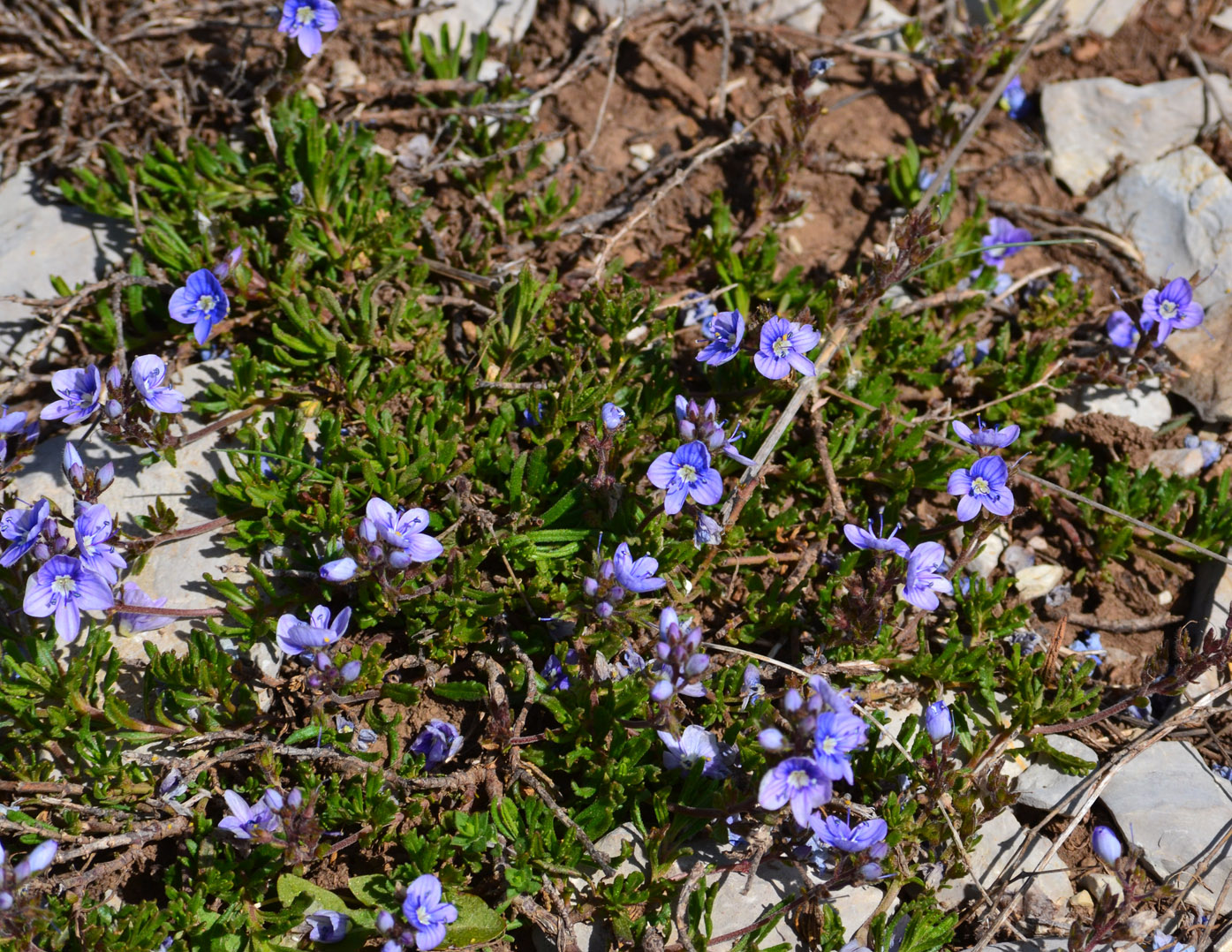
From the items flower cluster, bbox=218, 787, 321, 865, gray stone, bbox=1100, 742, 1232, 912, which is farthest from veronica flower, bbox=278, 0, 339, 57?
gray stone, bbox=1100, 742, 1232, 912

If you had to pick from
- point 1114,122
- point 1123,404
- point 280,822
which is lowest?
point 280,822

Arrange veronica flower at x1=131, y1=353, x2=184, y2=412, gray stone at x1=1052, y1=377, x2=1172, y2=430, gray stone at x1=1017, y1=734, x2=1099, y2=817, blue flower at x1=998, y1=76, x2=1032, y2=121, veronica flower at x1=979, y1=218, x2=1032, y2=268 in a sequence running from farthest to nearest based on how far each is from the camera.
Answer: blue flower at x1=998, y1=76, x2=1032, y2=121
veronica flower at x1=979, y1=218, x2=1032, y2=268
gray stone at x1=1052, y1=377, x2=1172, y2=430
gray stone at x1=1017, y1=734, x2=1099, y2=817
veronica flower at x1=131, y1=353, x2=184, y2=412

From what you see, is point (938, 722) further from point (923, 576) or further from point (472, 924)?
point (472, 924)

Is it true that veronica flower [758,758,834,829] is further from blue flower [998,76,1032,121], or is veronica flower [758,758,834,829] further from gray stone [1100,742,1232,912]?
blue flower [998,76,1032,121]

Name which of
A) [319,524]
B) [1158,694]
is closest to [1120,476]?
[1158,694]

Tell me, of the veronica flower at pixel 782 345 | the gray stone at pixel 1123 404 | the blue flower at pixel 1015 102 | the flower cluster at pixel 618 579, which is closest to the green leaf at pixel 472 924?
the flower cluster at pixel 618 579

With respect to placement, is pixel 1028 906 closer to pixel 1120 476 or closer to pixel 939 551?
pixel 939 551

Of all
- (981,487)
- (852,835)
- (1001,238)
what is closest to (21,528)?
(852,835)
